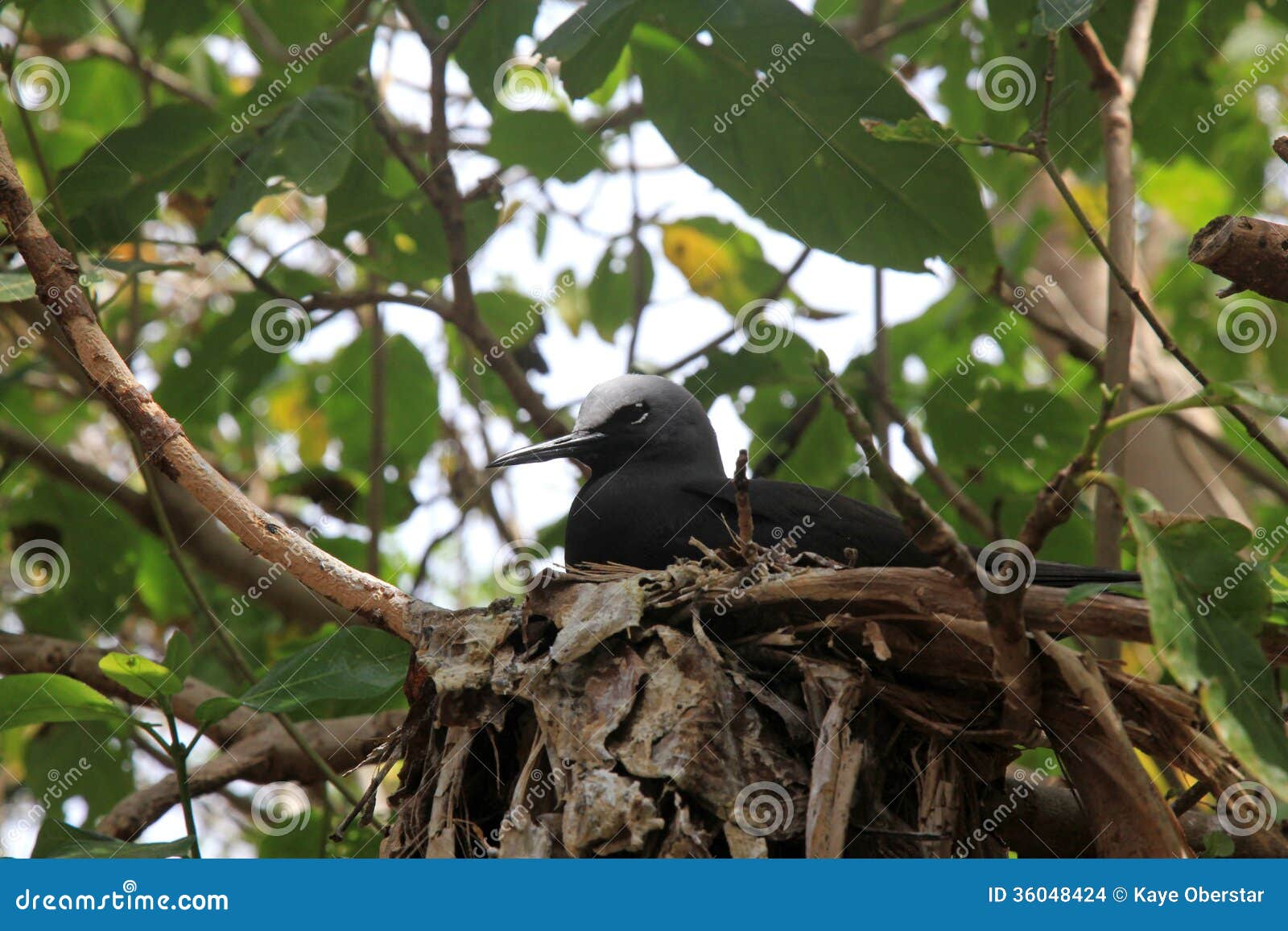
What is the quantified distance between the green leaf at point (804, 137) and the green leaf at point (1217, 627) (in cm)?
234

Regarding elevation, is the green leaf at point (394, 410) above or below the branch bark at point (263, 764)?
above

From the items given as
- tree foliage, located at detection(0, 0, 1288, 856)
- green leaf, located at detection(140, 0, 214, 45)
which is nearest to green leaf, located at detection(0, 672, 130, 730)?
tree foliage, located at detection(0, 0, 1288, 856)

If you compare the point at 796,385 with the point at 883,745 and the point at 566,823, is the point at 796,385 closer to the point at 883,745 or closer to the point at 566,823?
the point at 883,745

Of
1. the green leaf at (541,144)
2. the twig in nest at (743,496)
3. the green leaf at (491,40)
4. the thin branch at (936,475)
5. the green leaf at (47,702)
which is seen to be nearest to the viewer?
the twig in nest at (743,496)

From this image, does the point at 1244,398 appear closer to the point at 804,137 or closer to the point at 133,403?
the point at 133,403

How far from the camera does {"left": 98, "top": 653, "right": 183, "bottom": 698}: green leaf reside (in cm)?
324

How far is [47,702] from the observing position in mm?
3301

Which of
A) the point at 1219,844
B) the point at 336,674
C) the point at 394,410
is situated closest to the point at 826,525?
the point at 1219,844

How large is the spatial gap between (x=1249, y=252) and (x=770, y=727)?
1.66 m

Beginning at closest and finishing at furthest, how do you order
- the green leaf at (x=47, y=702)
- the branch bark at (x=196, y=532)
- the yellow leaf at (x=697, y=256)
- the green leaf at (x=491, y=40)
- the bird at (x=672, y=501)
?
the green leaf at (x=47, y=702), the bird at (x=672, y=501), the green leaf at (x=491, y=40), the branch bark at (x=196, y=532), the yellow leaf at (x=697, y=256)

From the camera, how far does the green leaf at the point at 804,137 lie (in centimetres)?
439

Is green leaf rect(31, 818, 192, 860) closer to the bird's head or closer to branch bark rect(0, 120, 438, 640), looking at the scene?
branch bark rect(0, 120, 438, 640)

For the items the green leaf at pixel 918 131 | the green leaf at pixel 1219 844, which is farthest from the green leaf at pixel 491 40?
the green leaf at pixel 1219 844

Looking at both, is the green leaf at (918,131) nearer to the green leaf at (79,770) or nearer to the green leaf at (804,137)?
the green leaf at (804,137)
